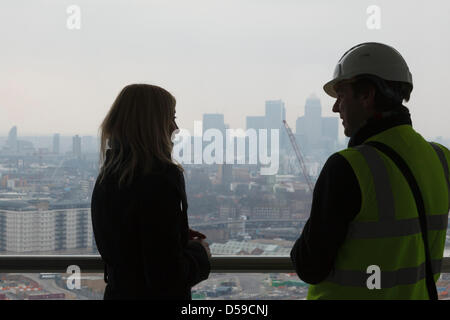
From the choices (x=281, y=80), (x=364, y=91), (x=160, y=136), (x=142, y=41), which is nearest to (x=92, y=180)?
(x=142, y=41)

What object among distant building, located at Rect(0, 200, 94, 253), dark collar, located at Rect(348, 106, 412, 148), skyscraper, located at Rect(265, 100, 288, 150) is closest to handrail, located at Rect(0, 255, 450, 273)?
distant building, located at Rect(0, 200, 94, 253)

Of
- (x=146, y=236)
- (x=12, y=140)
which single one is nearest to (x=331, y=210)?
(x=146, y=236)

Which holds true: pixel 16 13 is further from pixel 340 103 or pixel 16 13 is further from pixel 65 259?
pixel 340 103

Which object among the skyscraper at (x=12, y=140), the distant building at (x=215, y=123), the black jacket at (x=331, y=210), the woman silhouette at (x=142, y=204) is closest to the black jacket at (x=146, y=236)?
the woman silhouette at (x=142, y=204)

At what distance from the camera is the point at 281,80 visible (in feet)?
8.16

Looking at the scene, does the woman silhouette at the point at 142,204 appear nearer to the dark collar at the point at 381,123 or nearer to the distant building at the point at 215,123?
the dark collar at the point at 381,123

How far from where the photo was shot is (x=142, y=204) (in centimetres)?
133

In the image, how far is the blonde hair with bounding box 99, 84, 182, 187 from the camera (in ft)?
4.53

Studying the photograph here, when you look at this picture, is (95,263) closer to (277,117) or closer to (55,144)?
(55,144)

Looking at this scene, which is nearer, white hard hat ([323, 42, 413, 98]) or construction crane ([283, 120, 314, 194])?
white hard hat ([323, 42, 413, 98])

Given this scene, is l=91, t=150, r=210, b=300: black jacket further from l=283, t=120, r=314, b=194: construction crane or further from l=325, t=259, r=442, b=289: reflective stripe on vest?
l=283, t=120, r=314, b=194: construction crane

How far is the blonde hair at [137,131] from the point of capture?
1.38m

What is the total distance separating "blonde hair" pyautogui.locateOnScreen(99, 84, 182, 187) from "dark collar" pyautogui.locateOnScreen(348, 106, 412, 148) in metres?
0.55

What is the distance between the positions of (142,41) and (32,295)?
1.43 meters
